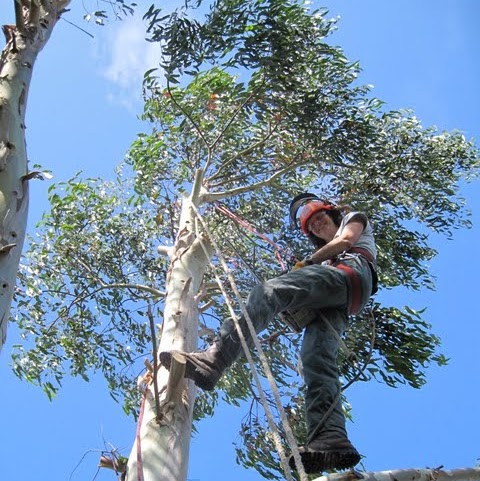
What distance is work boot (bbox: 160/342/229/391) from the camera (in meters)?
2.42

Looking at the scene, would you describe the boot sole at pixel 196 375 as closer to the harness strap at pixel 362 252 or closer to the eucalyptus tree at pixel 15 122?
the eucalyptus tree at pixel 15 122

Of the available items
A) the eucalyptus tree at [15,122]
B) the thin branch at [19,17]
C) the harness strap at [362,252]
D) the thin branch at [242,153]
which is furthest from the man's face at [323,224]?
the thin branch at [242,153]

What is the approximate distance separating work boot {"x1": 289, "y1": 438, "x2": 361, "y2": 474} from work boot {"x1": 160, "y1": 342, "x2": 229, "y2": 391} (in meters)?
0.46

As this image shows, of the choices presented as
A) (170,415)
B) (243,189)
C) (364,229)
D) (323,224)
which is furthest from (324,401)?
(243,189)

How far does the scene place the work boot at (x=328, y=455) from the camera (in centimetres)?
229

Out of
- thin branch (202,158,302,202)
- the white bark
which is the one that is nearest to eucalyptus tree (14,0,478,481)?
thin branch (202,158,302,202)

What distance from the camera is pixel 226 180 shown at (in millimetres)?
6301

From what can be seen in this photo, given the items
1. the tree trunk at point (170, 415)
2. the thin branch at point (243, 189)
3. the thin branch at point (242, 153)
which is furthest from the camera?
the thin branch at point (242, 153)

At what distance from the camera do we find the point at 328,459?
2299 millimetres

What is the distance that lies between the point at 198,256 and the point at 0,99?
6.03ft

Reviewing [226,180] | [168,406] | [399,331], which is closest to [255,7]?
[226,180]

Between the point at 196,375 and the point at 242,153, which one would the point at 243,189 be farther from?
the point at 196,375

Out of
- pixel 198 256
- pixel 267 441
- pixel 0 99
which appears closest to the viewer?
pixel 0 99

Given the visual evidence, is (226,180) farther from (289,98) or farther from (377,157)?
(377,157)
